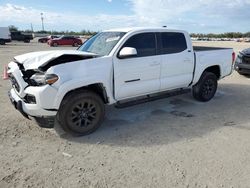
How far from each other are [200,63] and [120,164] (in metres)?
3.73

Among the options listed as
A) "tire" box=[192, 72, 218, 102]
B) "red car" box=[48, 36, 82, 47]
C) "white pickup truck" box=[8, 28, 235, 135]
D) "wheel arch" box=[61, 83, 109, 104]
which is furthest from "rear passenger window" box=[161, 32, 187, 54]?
"red car" box=[48, 36, 82, 47]

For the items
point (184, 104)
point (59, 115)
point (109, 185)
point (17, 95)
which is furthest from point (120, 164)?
point (184, 104)

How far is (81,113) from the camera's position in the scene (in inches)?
183

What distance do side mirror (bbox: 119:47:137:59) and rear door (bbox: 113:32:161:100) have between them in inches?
3.4

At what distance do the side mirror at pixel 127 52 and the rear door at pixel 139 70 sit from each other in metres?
0.09

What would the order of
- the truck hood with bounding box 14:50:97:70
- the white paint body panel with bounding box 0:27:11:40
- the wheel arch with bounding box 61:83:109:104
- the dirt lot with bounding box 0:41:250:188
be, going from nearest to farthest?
1. the dirt lot with bounding box 0:41:250:188
2. the truck hood with bounding box 14:50:97:70
3. the wheel arch with bounding box 61:83:109:104
4. the white paint body panel with bounding box 0:27:11:40

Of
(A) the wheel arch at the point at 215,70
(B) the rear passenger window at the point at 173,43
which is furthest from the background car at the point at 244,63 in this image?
(B) the rear passenger window at the point at 173,43

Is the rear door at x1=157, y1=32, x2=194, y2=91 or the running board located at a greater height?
the rear door at x1=157, y1=32, x2=194, y2=91

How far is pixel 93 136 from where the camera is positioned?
4.70 meters

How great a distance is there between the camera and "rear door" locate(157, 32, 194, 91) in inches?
223

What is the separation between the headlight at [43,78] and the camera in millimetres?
4172

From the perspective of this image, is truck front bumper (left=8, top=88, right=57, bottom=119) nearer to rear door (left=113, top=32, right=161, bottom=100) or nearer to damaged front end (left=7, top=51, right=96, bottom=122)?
damaged front end (left=7, top=51, right=96, bottom=122)

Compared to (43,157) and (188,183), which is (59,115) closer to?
(43,157)

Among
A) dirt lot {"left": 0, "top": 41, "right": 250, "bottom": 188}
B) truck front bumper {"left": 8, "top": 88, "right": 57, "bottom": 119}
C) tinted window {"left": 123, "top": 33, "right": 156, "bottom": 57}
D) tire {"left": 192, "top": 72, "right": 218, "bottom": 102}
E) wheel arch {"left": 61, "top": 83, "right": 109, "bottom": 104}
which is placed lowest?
dirt lot {"left": 0, "top": 41, "right": 250, "bottom": 188}
